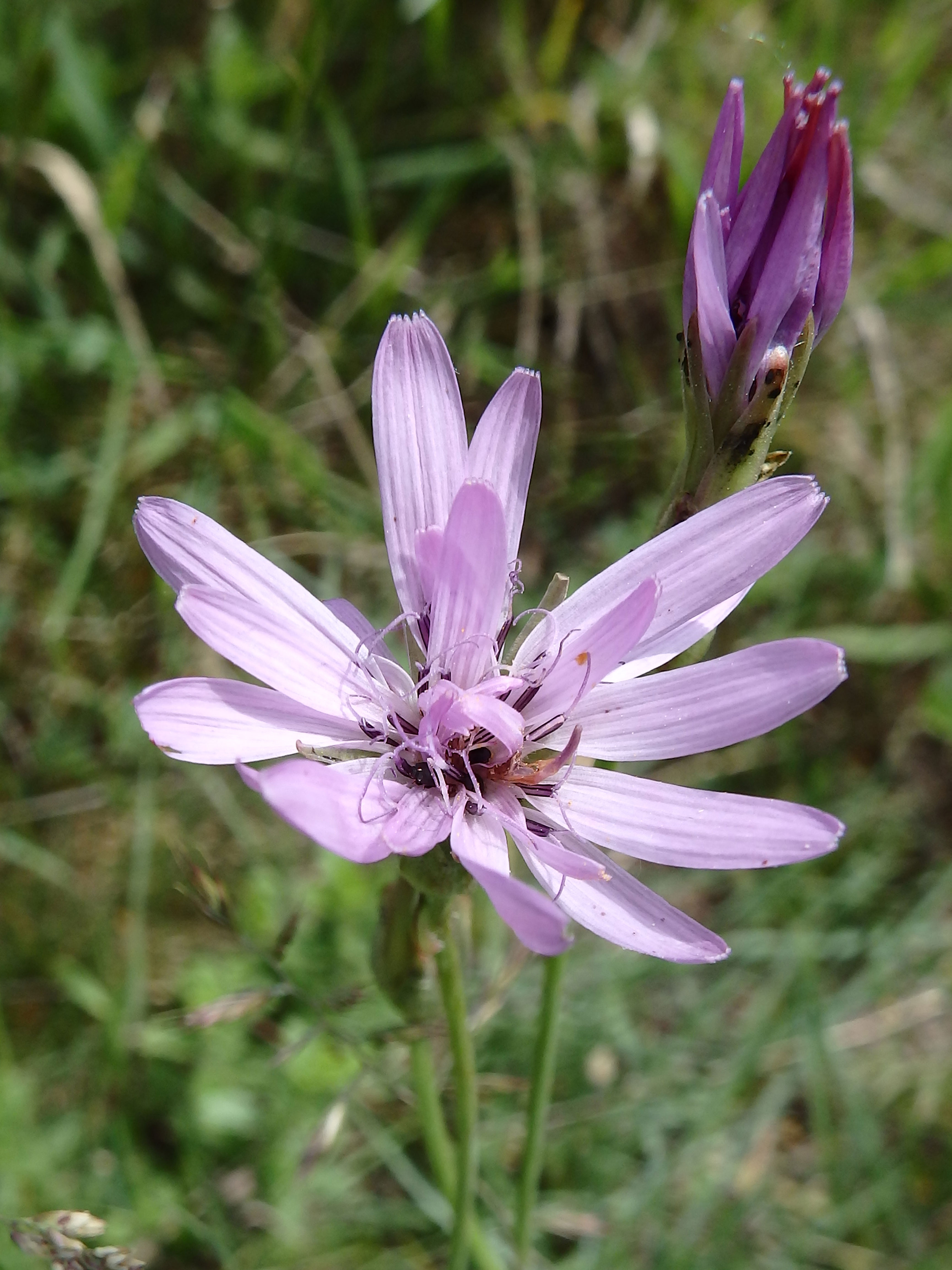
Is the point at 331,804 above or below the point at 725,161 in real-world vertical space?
below

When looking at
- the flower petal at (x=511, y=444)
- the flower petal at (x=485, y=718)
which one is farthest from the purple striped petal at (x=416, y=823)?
the flower petal at (x=511, y=444)

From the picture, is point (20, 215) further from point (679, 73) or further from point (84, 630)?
point (679, 73)

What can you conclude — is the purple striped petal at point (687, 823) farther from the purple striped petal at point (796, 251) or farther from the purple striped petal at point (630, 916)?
the purple striped petal at point (796, 251)

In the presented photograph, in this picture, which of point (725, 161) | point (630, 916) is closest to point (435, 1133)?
point (630, 916)

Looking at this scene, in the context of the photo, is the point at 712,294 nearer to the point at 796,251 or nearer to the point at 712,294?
the point at 712,294

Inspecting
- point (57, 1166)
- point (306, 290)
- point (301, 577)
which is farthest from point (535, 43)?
point (57, 1166)

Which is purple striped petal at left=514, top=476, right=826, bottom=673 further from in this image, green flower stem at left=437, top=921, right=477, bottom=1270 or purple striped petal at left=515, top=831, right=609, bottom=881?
green flower stem at left=437, top=921, right=477, bottom=1270
